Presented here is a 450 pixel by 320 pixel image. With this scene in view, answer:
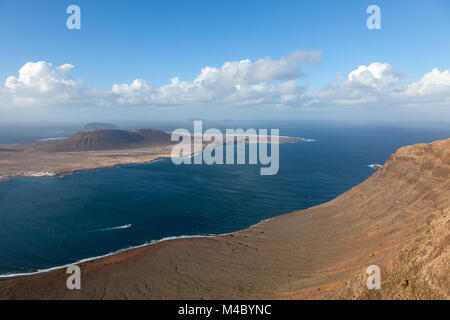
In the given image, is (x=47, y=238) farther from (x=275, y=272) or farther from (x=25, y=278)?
(x=275, y=272)

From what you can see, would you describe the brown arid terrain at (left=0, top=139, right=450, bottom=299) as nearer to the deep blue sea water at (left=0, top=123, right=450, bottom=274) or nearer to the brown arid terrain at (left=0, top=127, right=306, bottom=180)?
the deep blue sea water at (left=0, top=123, right=450, bottom=274)

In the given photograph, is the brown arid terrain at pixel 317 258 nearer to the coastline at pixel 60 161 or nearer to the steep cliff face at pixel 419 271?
the steep cliff face at pixel 419 271

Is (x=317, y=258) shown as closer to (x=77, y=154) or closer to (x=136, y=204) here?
(x=136, y=204)

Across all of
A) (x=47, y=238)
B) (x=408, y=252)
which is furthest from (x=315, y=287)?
(x=47, y=238)

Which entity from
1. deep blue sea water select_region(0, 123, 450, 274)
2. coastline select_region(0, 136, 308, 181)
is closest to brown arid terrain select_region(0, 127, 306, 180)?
coastline select_region(0, 136, 308, 181)

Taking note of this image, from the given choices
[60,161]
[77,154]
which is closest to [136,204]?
[60,161]

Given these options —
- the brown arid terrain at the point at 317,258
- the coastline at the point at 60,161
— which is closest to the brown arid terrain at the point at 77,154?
the coastline at the point at 60,161

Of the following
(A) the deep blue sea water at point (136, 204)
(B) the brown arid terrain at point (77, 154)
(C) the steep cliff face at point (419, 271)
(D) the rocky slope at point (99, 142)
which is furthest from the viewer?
(D) the rocky slope at point (99, 142)
